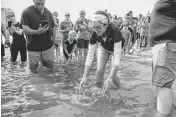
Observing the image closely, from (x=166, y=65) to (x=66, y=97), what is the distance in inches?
105

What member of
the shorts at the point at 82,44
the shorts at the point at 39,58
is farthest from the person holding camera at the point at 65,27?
the shorts at the point at 39,58

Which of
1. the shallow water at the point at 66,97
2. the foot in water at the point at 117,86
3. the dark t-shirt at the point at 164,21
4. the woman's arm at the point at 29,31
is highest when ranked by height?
the dark t-shirt at the point at 164,21

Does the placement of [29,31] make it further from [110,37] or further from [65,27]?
[65,27]

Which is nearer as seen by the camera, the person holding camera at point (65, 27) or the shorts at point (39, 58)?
the shorts at point (39, 58)

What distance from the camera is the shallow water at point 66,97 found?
3902 mm

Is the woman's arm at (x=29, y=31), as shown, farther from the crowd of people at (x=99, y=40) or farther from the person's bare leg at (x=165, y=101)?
the person's bare leg at (x=165, y=101)

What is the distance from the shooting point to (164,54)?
2609 mm

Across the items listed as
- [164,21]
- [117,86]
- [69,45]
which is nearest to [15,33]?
[69,45]

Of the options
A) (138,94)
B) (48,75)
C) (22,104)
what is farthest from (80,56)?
(22,104)

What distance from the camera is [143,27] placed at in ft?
45.6

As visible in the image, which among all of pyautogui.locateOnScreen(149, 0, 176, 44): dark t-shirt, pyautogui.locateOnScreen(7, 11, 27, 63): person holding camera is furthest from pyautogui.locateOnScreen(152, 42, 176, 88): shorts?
pyautogui.locateOnScreen(7, 11, 27, 63): person holding camera

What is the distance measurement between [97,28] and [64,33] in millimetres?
6616

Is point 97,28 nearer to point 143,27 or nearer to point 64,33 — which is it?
point 64,33

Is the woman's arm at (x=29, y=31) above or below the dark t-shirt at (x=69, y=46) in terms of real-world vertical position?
above
